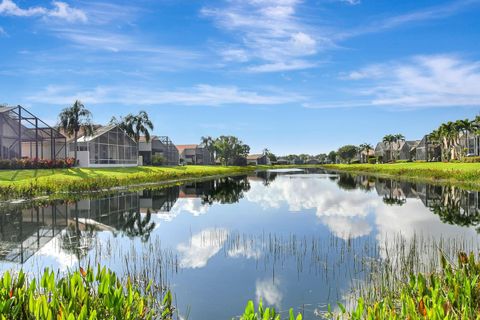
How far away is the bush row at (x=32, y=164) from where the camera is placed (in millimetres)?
44953

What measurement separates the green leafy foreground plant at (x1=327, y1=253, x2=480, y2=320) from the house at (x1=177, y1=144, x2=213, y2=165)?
11861cm

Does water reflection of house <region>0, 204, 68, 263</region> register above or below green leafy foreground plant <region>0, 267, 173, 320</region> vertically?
below

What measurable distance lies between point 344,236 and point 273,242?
3.54m

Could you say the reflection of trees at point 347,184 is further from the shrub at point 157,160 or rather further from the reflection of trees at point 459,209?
the shrub at point 157,160

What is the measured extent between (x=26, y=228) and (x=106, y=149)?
49.3m

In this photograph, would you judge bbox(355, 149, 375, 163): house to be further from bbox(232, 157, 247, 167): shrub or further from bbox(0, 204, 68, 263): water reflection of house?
bbox(0, 204, 68, 263): water reflection of house

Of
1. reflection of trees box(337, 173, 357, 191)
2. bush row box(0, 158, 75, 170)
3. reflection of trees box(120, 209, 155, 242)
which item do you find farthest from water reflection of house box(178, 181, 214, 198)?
bush row box(0, 158, 75, 170)

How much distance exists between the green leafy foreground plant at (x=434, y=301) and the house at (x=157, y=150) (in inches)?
3445

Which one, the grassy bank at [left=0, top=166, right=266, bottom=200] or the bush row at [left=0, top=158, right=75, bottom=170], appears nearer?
the grassy bank at [left=0, top=166, right=266, bottom=200]

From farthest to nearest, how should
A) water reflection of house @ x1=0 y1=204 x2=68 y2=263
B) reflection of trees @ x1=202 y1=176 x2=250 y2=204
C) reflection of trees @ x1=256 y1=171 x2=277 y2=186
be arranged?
reflection of trees @ x1=256 y1=171 x2=277 y2=186 < reflection of trees @ x1=202 y1=176 x2=250 y2=204 < water reflection of house @ x1=0 y1=204 x2=68 y2=263

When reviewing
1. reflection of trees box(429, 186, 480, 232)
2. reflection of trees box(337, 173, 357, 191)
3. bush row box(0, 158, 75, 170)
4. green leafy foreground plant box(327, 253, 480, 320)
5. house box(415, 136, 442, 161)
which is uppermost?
house box(415, 136, 442, 161)

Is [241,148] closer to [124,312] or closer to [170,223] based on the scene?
[170,223]

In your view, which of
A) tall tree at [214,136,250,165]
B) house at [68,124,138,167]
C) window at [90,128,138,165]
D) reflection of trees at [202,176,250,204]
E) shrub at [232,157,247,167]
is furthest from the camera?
shrub at [232,157,247,167]

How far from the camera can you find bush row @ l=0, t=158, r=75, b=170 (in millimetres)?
44953
